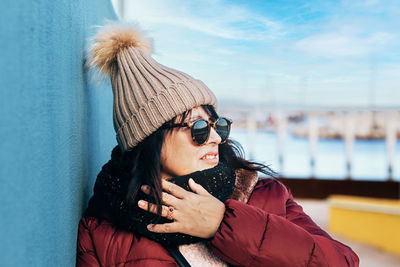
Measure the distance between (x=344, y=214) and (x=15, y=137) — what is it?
5.79 meters

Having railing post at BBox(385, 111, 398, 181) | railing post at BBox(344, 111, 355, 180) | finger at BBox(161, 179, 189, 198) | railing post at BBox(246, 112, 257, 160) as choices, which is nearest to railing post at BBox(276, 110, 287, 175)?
railing post at BBox(246, 112, 257, 160)

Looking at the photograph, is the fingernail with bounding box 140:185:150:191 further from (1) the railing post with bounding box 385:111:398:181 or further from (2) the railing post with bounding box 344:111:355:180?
(1) the railing post with bounding box 385:111:398:181

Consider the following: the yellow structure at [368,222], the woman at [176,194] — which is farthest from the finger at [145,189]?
the yellow structure at [368,222]

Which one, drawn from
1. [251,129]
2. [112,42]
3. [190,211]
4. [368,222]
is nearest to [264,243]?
[190,211]

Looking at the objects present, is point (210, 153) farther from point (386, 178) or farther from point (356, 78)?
point (386, 178)

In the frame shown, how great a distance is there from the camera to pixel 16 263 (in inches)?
28.2

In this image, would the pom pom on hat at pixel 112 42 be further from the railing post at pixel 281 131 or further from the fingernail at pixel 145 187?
the railing post at pixel 281 131

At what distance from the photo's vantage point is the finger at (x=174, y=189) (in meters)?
1.12

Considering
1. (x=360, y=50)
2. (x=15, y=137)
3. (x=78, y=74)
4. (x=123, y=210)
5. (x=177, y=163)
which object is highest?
(x=360, y=50)

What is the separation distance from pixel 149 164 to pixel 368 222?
4.96 meters

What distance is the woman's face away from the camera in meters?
1.21

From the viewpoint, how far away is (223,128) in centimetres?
125

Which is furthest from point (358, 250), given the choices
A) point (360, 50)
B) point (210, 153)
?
point (210, 153)

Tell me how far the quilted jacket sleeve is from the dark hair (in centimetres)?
21
